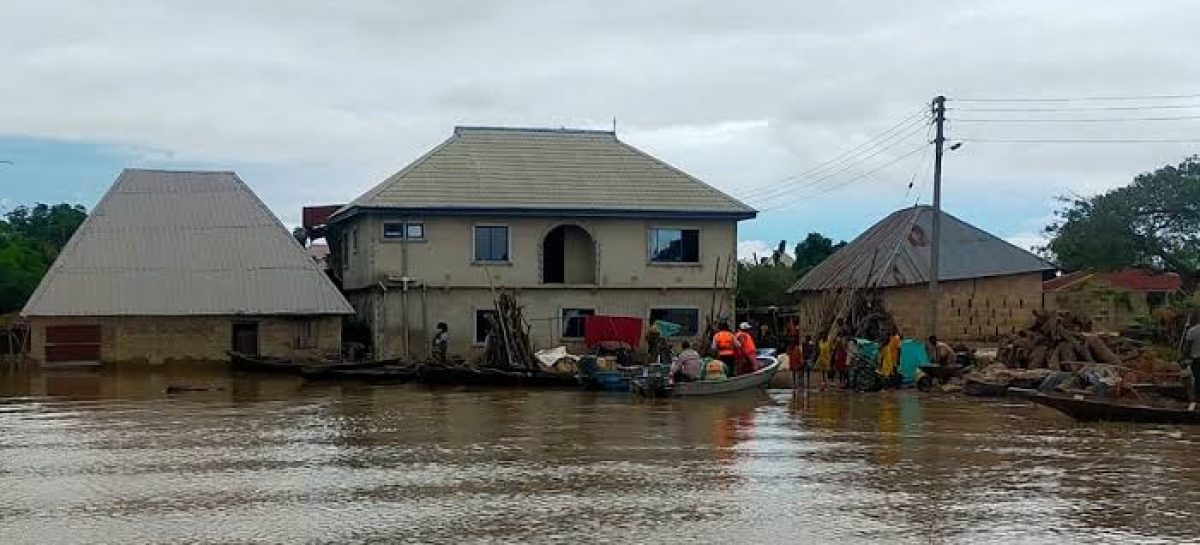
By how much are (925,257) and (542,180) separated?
38.8ft

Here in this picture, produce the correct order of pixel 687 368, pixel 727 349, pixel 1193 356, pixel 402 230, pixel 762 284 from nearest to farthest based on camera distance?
pixel 1193 356 < pixel 687 368 < pixel 727 349 < pixel 402 230 < pixel 762 284

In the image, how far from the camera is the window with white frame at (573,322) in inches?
1582

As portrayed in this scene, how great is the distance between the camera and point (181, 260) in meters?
39.4

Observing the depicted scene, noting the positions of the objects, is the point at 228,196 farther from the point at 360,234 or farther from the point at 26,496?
the point at 26,496

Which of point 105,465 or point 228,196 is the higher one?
point 228,196

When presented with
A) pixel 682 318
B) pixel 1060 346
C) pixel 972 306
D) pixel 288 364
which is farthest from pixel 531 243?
pixel 1060 346

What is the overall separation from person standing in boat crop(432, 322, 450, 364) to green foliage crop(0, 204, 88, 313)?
681 inches

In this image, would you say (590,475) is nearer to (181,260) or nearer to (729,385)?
(729,385)

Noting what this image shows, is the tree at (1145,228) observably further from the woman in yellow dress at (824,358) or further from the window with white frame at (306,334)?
the window with white frame at (306,334)

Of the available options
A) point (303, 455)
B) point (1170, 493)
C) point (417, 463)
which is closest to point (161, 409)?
point (303, 455)

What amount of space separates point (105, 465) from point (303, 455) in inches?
94.0

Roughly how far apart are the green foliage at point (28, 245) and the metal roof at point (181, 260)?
24.8ft

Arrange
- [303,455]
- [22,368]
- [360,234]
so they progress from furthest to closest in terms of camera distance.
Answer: [360,234] → [22,368] → [303,455]

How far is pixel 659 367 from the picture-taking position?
28.8 m
